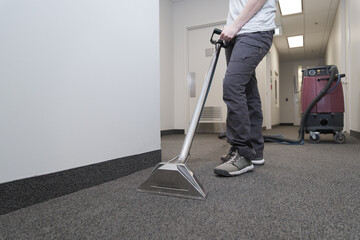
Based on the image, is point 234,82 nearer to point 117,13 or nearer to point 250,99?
point 250,99

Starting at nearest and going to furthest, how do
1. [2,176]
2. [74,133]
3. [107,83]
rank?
[2,176] → [74,133] → [107,83]

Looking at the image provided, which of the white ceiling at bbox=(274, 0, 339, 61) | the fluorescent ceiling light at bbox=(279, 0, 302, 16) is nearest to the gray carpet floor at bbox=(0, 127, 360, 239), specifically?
the fluorescent ceiling light at bbox=(279, 0, 302, 16)

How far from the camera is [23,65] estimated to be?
0.74 meters

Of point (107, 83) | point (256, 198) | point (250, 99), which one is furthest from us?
point (250, 99)

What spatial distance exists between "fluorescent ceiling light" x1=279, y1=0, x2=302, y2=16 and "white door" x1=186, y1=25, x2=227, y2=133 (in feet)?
4.08

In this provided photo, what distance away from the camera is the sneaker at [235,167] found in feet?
3.61

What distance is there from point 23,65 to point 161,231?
0.62 metres

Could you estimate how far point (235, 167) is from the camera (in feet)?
3.70

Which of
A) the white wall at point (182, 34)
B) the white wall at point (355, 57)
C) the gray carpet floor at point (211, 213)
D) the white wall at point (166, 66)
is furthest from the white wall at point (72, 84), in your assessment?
the white wall at point (182, 34)

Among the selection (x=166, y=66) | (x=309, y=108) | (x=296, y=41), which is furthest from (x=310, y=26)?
(x=309, y=108)

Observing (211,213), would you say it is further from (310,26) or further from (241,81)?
(310,26)

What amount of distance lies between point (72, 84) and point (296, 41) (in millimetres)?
6348

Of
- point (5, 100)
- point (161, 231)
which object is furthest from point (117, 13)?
point (161, 231)

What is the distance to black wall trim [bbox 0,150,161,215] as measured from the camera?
0.72 m
